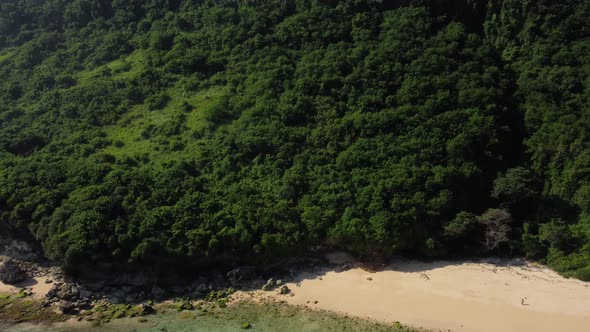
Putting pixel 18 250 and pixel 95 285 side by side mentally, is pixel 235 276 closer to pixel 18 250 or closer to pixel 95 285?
pixel 95 285

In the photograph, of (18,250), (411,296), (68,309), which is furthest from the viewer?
(18,250)

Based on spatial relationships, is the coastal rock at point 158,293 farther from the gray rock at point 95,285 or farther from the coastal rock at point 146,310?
the gray rock at point 95,285

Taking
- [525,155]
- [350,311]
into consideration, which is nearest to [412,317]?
[350,311]

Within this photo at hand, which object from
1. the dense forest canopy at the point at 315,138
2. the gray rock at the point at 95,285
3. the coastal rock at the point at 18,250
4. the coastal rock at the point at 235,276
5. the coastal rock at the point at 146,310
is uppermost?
the dense forest canopy at the point at 315,138

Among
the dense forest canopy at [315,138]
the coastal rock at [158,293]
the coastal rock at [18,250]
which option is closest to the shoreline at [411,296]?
the coastal rock at [158,293]

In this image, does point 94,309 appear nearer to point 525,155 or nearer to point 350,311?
point 350,311

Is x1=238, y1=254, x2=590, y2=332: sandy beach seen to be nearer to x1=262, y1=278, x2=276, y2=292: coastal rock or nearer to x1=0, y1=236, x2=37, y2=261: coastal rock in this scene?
x1=262, y1=278, x2=276, y2=292: coastal rock

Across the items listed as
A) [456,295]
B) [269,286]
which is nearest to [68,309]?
[269,286]
